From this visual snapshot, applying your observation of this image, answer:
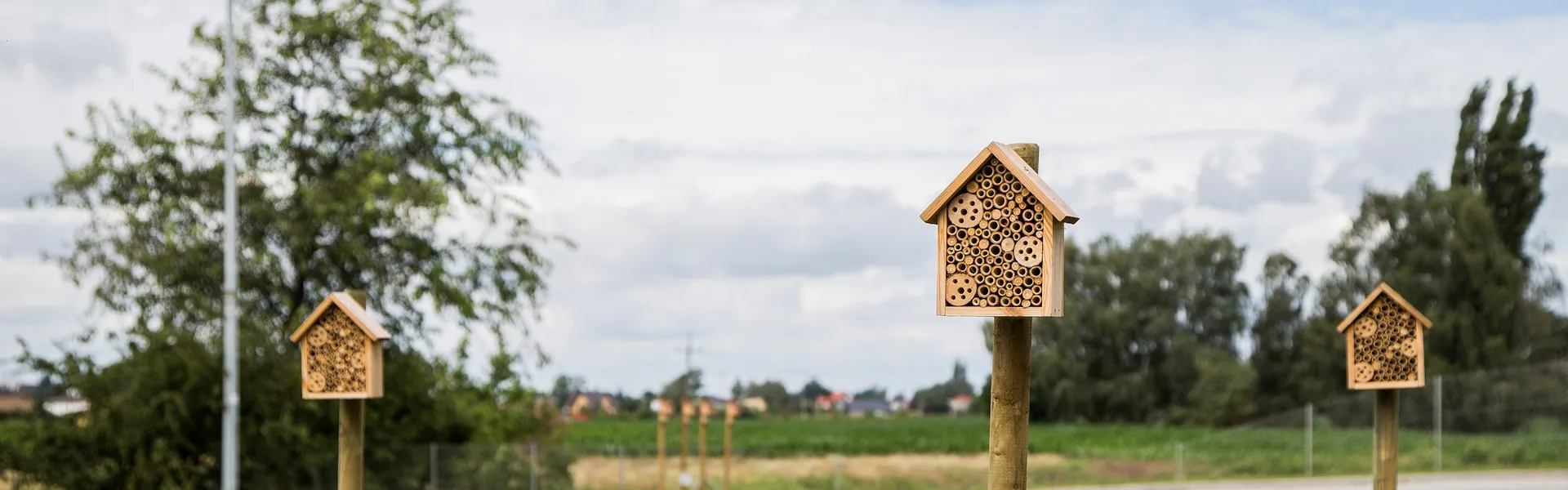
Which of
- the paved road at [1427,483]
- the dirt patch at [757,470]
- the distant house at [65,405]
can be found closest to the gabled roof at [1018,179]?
the distant house at [65,405]

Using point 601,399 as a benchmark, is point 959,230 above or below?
above

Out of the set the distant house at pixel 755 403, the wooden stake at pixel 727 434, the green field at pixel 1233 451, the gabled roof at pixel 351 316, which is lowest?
the distant house at pixel 755 403

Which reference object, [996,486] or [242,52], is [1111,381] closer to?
[242,52]

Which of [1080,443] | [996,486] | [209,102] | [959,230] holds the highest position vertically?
[209,102]

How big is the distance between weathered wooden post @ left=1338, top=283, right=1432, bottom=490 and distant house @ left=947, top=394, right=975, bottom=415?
142 feet

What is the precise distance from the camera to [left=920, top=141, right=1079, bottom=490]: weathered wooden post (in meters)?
6.02

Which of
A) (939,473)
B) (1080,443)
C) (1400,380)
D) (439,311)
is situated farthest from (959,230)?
(1080,443)

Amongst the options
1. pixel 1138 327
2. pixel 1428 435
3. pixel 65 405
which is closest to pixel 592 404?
pixel 1138 327

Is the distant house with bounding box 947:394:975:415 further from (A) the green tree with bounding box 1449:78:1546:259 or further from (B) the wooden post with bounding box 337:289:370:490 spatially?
(B) the wooden post with bounding box 337:289:370:490

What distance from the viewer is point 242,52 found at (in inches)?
695

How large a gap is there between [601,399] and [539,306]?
32912 millimetres

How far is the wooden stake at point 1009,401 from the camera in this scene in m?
6.32

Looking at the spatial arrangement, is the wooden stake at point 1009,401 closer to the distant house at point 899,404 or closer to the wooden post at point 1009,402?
the wooden post at point 1009,402

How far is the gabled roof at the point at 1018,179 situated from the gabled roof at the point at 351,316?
434 centimetres
